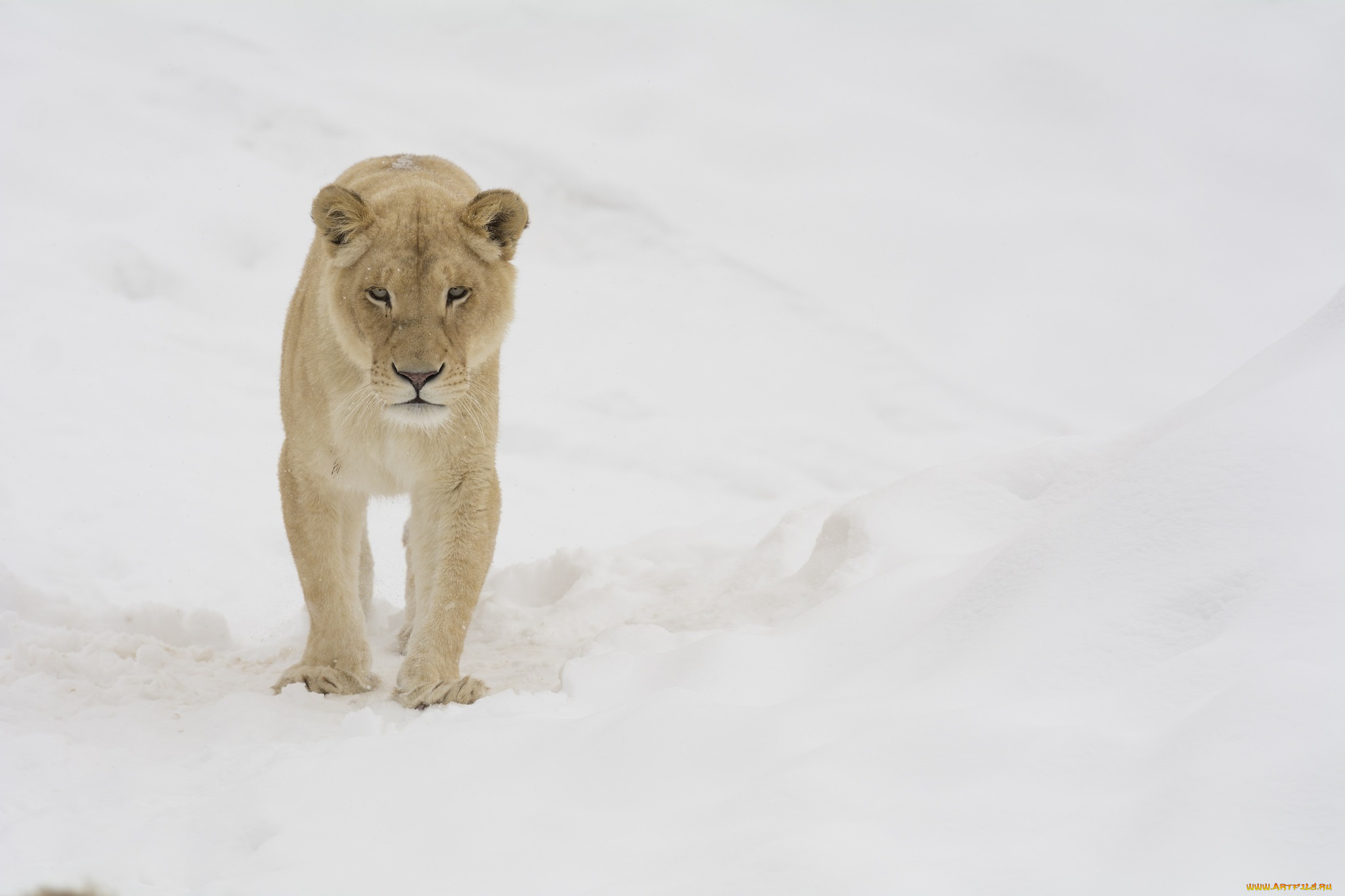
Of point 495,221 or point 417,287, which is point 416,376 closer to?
point 417,287

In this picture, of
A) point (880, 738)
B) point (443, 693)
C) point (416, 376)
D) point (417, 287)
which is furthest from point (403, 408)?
point (880, 738)

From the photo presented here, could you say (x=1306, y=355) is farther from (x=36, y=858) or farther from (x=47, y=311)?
(x=47, y=311)

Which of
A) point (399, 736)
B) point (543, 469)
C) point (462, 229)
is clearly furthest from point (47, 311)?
point (399, 736)

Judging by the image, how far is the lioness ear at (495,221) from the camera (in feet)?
14.9

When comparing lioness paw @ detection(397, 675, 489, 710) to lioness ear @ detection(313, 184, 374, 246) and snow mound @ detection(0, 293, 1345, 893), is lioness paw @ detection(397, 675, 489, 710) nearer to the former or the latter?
snow mound @ detection(0, 293, 1345, 893)

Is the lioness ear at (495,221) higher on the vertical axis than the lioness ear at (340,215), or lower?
higher

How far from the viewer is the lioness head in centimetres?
427

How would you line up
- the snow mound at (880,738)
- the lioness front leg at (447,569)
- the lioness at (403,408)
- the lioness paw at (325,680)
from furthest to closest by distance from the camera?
1. the lioness paw at (325,680)
2. the lioness front leg at (447,569)
3. the lioness at (403,408)
4. the snow mound at (880,738)

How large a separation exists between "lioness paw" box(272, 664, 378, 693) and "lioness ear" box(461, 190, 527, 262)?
6.18 ft

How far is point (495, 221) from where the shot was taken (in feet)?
15.4

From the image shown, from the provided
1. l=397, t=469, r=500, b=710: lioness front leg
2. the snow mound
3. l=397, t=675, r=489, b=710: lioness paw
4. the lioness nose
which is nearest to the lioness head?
the lioness nose


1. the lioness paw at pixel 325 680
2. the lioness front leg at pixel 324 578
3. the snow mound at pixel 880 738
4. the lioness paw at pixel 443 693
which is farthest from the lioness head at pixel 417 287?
the snow mound at pixel 880 738

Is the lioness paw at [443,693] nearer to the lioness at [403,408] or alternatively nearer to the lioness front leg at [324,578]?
the lioness at [403,408]

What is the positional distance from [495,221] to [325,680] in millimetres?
2074
